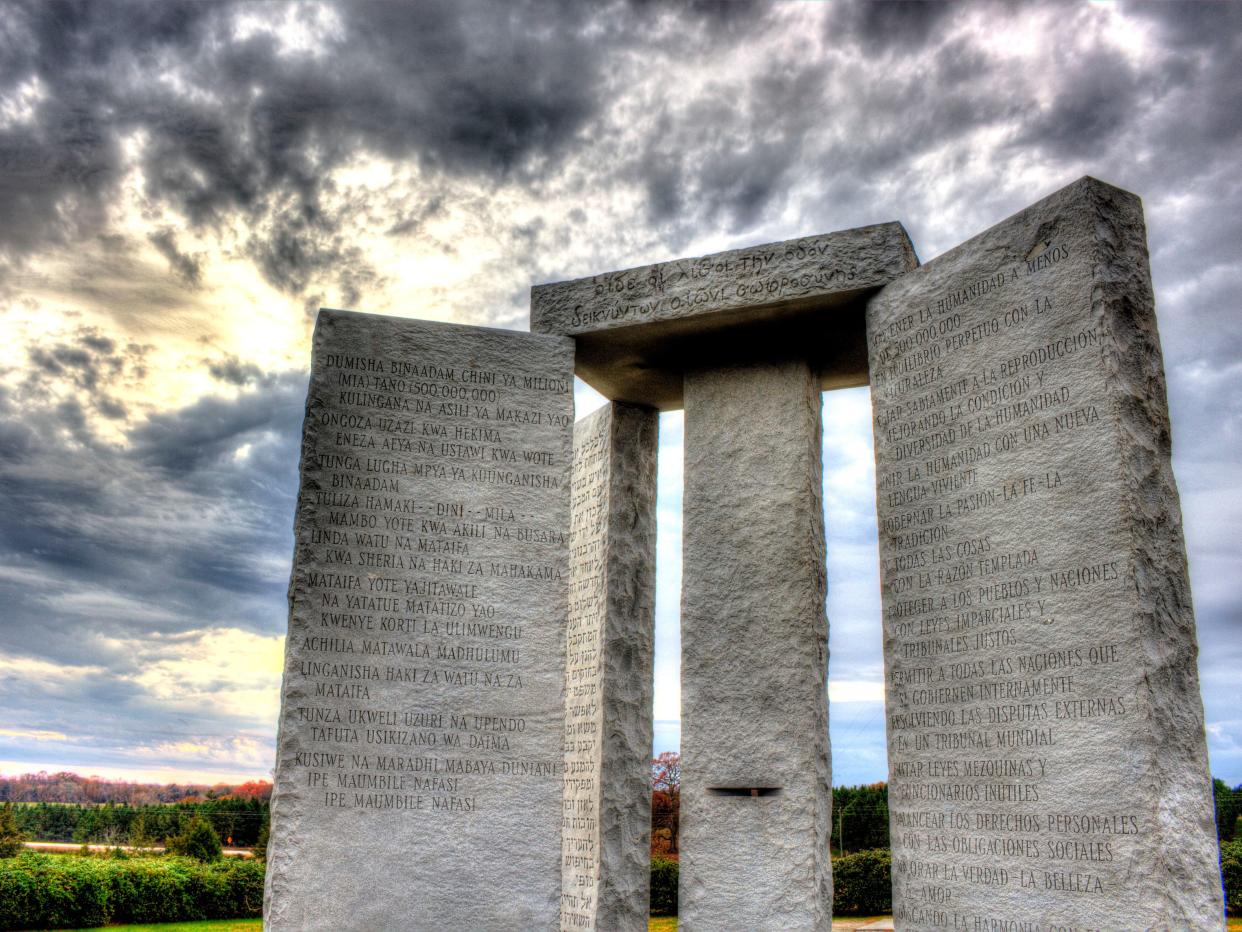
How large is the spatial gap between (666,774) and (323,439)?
398 inches

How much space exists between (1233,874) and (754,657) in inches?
408

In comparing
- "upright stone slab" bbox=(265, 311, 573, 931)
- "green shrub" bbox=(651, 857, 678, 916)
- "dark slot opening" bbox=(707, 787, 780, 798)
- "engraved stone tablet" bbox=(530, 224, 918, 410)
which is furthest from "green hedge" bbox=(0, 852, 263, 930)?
"engraved stone tablet" bbox=(530, 224, 918, 410)

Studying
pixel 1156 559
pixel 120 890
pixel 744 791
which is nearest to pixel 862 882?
pixel 744 791

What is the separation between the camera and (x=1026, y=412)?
5805 mm

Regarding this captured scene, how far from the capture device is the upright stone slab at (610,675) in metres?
7.71

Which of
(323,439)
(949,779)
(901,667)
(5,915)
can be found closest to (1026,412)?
(901,667)

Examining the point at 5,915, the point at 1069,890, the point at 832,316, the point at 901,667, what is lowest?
the point at 5,915

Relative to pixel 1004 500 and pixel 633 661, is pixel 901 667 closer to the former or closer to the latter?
pixel 1004 500

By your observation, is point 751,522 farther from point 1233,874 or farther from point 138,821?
point 138,821

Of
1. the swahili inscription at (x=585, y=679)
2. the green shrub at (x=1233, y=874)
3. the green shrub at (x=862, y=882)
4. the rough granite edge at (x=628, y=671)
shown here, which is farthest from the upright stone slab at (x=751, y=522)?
the green shrub at (x=1233, y=874)

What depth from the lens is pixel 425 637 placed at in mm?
6707

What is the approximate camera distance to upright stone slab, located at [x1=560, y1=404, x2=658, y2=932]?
771 cm

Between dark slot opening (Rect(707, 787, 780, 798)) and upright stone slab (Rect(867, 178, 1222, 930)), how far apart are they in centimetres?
83

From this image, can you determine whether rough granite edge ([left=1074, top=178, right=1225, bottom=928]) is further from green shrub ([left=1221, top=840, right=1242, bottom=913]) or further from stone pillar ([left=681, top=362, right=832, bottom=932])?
green shrub ([left=1221, top=840, right=1242, bottom=913])
